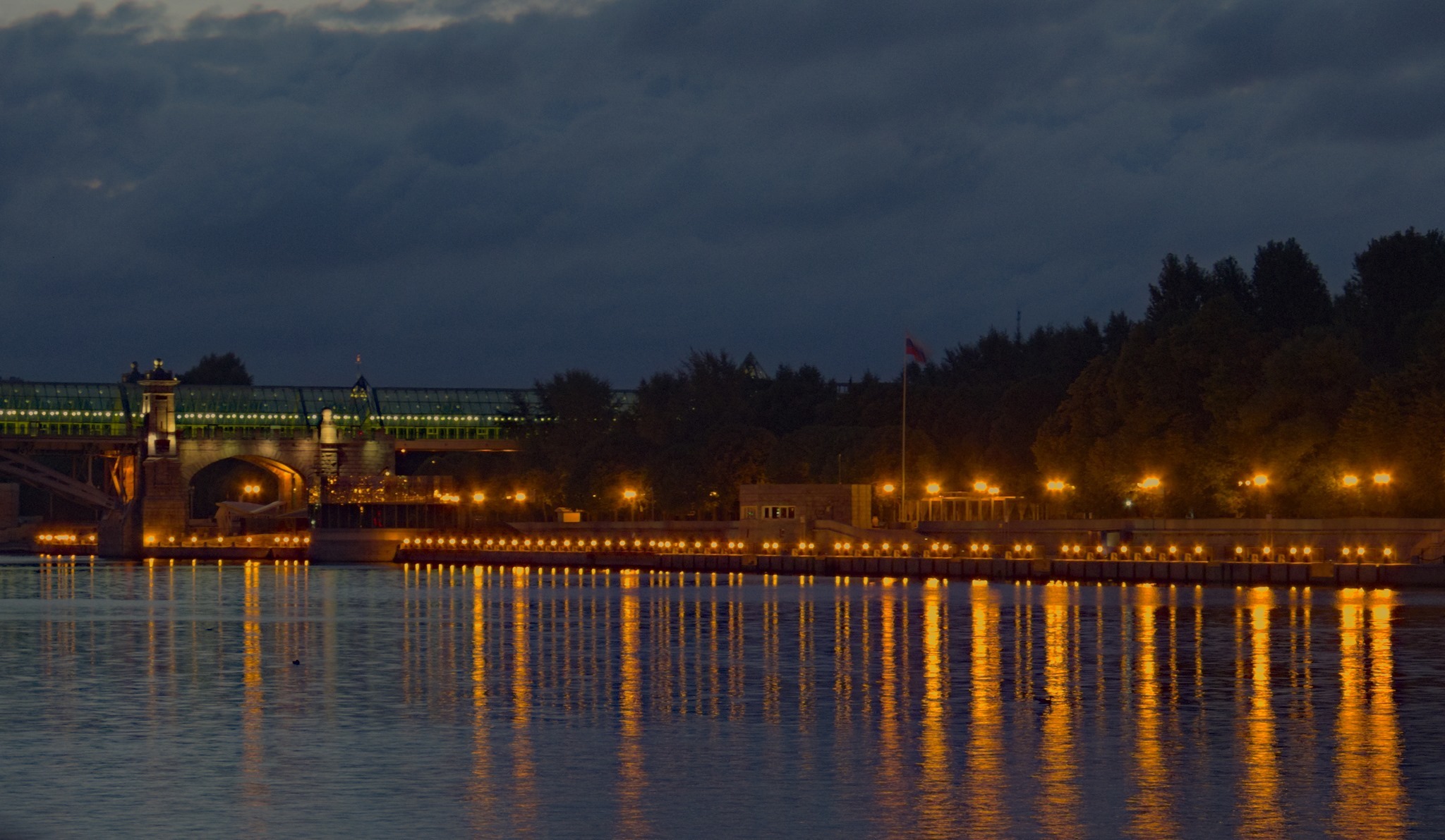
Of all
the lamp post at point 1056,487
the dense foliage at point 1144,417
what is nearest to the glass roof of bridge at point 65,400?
the dense foliage at point 1144,417

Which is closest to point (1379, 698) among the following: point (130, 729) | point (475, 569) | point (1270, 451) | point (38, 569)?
point (130, 729)

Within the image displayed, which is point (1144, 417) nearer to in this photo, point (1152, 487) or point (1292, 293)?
point (1152, 487)

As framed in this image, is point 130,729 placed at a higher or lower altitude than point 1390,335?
lower

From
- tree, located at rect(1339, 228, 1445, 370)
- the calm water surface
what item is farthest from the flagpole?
the calm water surface

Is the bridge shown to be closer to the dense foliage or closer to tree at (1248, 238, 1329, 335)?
the dense foliage

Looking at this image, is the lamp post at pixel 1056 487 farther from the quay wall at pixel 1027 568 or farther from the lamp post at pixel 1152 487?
the quay wall at pixel 1027 568

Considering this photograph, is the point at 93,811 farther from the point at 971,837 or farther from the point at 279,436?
the point at 279,436

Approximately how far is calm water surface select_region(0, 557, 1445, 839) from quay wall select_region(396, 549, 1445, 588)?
52.5ft

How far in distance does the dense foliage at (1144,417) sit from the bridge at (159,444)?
19.5m

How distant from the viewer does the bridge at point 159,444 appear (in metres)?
181

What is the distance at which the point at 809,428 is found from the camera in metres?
147

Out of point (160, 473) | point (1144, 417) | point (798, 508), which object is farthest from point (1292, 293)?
point (160, 473)

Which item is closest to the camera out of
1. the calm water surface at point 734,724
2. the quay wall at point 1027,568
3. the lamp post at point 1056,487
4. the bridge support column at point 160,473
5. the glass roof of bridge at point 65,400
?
Answer: the calm water surface at point 734,724

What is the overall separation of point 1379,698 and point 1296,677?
514cm
